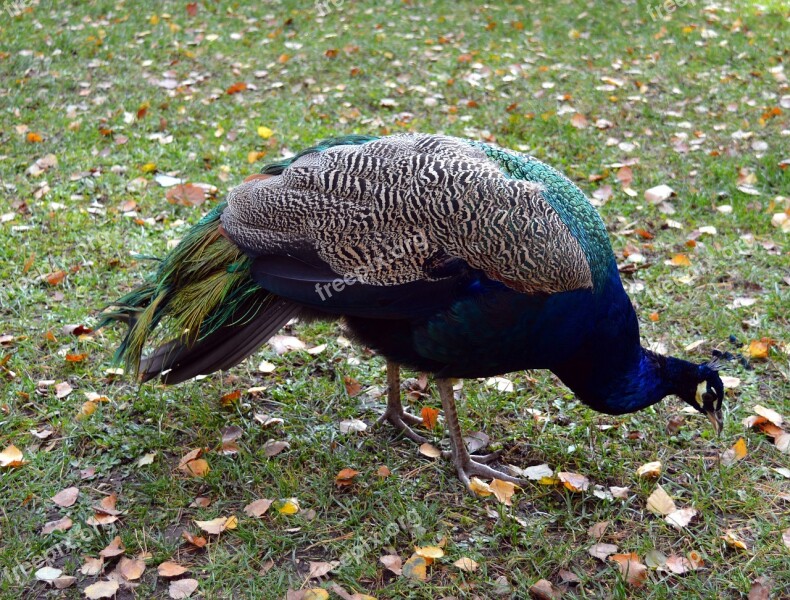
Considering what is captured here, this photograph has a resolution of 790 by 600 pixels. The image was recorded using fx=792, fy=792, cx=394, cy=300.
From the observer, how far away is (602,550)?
271cm

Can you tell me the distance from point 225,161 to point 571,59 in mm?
3529

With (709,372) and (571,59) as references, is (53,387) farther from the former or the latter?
(571,59)

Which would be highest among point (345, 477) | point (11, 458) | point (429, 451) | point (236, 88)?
point (236, 88)

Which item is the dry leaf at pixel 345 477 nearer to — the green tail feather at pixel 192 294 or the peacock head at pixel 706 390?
the green tail feather at pixel 192 294

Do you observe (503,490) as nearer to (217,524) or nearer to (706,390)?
(706,390)

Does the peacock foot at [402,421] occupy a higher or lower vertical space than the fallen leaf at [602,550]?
higher

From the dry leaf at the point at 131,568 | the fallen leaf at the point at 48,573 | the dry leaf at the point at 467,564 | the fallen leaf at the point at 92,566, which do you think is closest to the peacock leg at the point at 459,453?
the dry leaf at the point at 467,564

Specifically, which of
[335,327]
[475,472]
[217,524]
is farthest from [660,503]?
[335,327]

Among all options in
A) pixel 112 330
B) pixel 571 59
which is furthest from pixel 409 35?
pixel 112 330

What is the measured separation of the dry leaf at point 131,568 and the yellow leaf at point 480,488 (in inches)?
47.1

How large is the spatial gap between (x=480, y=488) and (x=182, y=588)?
110 centimetres

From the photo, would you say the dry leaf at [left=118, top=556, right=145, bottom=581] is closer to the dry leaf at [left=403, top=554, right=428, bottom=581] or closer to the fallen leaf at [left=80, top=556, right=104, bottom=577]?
the fallen leaf at [left=80, top=556, right=104, bottom=577]

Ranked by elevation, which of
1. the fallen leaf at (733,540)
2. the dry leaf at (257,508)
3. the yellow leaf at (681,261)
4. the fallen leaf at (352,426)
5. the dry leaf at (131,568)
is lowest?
the yellow leaf at (681,261)

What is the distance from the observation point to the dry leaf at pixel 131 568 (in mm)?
2615
